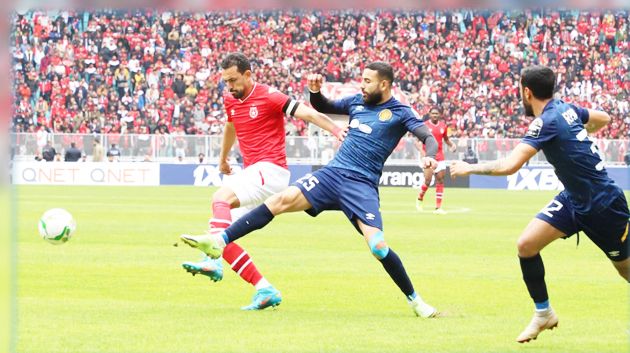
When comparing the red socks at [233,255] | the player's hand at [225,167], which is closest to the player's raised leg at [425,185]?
the player's hand at [225,167]

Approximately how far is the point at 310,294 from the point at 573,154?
3.92 meters

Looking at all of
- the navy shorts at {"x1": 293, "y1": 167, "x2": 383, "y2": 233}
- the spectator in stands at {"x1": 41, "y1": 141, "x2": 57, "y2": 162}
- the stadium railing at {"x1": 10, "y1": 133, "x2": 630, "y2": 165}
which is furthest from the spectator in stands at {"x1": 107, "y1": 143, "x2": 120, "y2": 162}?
the navy shorts at {"x1": 293, "y1": 167, "x2": 383, "y2": 233}

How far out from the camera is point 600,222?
6.50 metres

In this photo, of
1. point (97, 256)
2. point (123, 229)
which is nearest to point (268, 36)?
point (123, 229)

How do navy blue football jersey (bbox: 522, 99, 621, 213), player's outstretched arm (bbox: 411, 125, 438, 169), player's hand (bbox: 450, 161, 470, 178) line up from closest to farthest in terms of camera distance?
player's hand (bbox: 450, 161, 470, 178), navy blue football jersey (bbox: 522, 99, 621, 213), player's outstretched arm (bbox: 411, 125, 438, 169)

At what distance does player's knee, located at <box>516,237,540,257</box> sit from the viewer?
6636 millimetres

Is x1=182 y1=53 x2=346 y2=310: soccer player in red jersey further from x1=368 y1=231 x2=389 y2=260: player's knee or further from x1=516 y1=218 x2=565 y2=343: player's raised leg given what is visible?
x1=516 y1=218 x2=565 y2=343: player's raised leg

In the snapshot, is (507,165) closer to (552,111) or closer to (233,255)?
(552,111)

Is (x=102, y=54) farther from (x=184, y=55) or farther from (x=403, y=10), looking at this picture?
(x=403, y=10)

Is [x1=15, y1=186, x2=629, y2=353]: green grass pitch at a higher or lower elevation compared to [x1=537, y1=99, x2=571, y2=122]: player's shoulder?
lower

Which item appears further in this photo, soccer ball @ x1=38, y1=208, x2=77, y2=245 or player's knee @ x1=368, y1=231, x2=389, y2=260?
soccer ball @ x1=38, y1=208, x2=77, y2=245

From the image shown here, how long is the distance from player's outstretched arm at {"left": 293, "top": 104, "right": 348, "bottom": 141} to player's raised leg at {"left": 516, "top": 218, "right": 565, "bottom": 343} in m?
2.29

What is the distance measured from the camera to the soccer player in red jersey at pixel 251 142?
28.1 ft

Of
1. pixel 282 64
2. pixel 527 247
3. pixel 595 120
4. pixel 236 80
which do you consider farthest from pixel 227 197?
pixel 282 64
